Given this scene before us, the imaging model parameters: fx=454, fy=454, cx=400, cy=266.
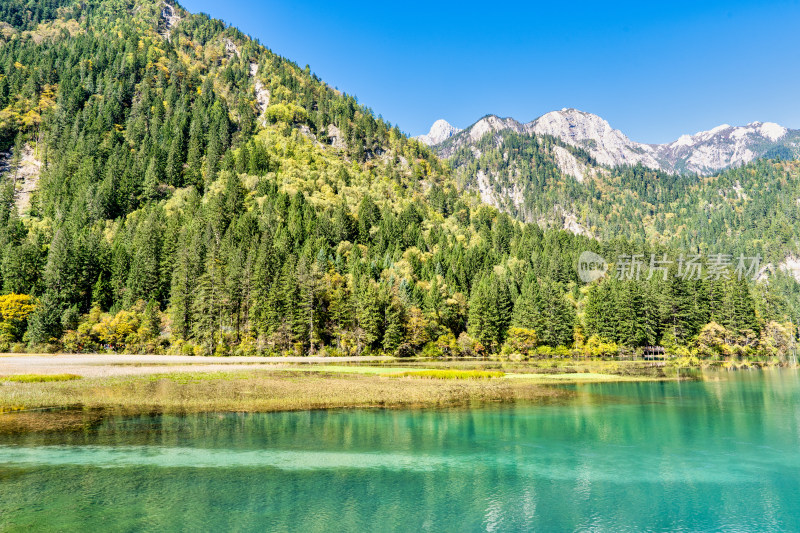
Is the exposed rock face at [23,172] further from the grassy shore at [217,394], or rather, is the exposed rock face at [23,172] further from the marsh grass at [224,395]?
the marsh grass at [224,395]

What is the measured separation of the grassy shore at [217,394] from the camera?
30.7 metres

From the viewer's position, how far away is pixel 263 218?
14362 centimetres

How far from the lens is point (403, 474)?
18438 millimetres

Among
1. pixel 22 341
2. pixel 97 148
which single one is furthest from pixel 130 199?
pixel 22 341

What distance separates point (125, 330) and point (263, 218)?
186 feet

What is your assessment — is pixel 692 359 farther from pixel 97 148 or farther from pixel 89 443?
pixel 97 148

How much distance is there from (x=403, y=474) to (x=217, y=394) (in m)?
25.3

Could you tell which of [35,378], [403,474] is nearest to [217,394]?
[35,378]

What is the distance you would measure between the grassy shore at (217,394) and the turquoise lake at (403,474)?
12.4 feet

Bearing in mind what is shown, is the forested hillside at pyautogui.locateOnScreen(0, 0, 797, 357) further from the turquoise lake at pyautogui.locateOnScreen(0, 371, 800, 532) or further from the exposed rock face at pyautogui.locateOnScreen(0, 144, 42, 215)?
the turquoise lake at pyautogui.locateOnScreen(0, 371, 800, 532)

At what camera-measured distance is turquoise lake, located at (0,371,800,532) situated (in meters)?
14.1

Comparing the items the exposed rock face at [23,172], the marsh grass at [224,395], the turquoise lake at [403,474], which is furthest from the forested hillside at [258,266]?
the turquoise lake at [403,474]

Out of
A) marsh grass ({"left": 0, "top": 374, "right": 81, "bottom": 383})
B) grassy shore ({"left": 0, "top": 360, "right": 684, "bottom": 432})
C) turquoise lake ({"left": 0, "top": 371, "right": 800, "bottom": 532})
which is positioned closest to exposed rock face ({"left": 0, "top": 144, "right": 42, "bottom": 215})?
marsh grass ({"left": 0, "top": 374, "right": 81, "bottom": 383})

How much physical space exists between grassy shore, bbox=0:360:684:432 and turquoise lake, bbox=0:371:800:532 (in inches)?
149
